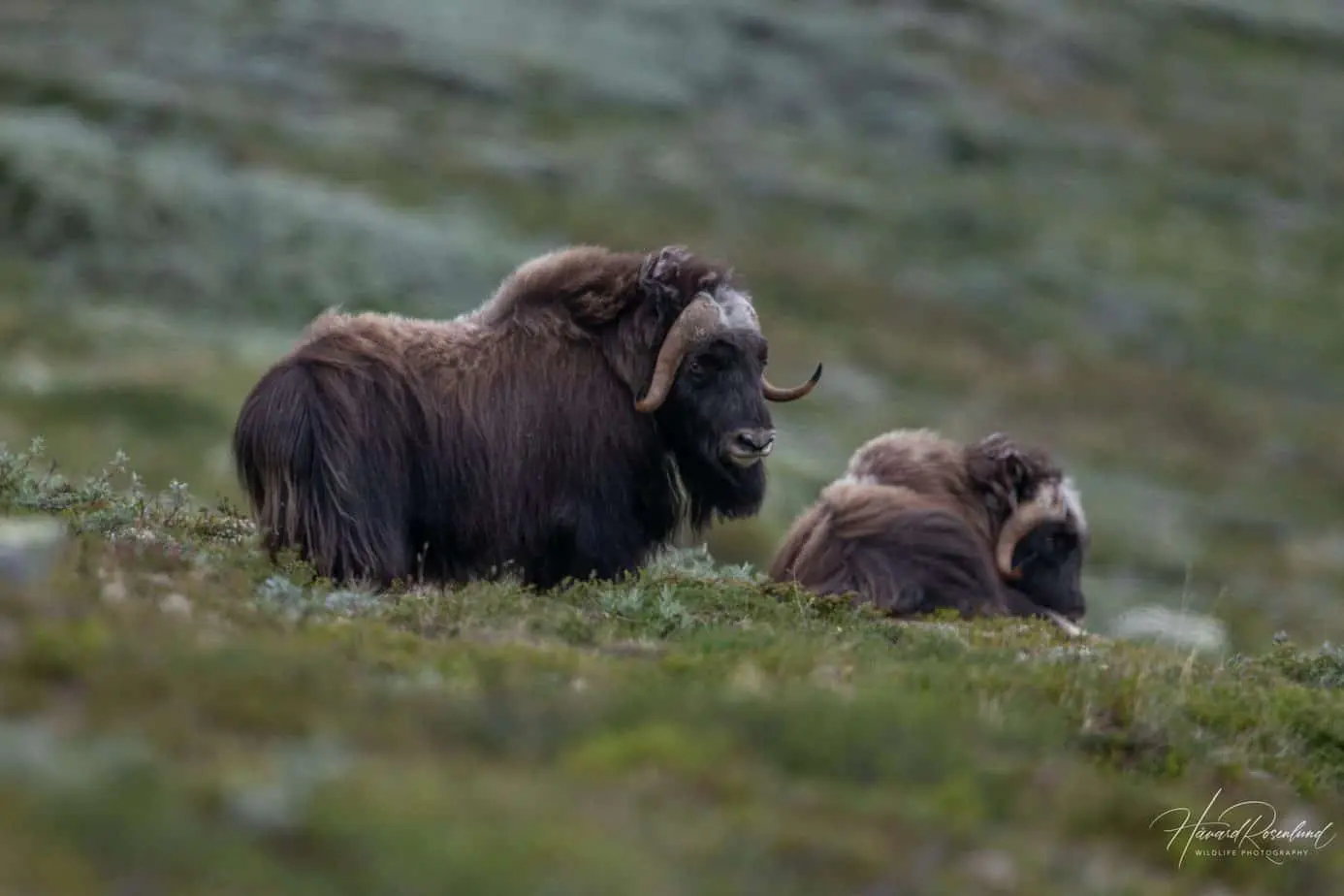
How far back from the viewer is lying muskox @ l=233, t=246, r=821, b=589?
26.0 feet

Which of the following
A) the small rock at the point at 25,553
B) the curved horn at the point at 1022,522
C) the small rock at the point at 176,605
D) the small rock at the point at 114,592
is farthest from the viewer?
the curved horn at the point at 1022,522

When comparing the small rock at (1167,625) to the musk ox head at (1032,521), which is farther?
the small rock at (1167,625)

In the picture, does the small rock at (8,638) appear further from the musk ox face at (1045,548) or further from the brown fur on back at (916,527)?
the musk ox face at (1045,548)

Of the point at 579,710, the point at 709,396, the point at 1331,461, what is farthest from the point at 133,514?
the point at 1331,461

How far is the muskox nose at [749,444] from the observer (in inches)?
342

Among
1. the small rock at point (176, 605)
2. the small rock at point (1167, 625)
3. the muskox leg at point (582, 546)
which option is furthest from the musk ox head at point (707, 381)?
the small rock at point (1167, 625)

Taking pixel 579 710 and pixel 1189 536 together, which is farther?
pixel 1189 536

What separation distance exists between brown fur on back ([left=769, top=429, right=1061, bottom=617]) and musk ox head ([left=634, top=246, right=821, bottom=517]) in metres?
1.31

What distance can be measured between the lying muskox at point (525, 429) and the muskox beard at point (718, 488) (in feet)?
0.03

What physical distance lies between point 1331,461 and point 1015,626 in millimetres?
26891

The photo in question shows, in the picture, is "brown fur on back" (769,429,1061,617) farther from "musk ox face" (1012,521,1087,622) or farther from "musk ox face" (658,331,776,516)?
"musk ox face" (658,331,776,516)

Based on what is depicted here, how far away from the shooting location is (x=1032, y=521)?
37.0 feet

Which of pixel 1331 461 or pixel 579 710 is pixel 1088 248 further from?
pixel 579 710

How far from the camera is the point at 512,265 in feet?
98.1
